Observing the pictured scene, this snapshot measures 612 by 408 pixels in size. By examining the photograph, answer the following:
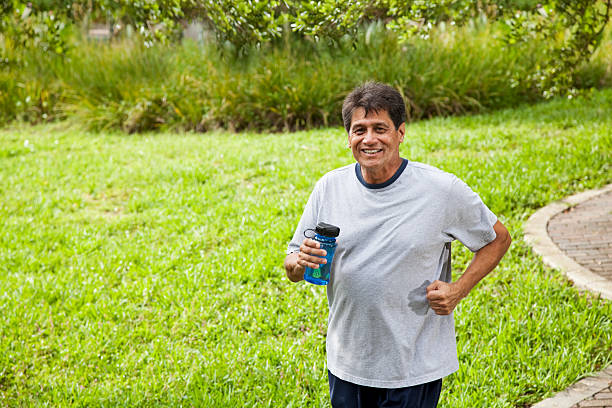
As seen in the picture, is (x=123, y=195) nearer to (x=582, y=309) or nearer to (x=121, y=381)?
(x=121, y=381)

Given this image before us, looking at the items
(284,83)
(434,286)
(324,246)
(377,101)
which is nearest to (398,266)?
(434,286)

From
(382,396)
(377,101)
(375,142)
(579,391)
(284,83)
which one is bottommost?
(579,391)

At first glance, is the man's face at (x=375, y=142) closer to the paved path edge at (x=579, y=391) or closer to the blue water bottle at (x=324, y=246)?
the blue water bottle at (x=324, y=246)

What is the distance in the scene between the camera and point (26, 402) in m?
3.90

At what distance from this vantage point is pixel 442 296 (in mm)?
2252

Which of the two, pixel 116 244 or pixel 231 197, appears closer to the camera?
pixel 116 244

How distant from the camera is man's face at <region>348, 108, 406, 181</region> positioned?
2330 millimetres

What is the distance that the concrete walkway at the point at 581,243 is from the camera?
3.70m

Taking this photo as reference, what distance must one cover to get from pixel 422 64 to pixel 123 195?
20.3 feet

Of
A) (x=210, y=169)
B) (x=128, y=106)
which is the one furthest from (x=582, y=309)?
(x=128, y=106)

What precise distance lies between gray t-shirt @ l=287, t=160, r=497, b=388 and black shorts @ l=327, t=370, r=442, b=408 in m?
0.08

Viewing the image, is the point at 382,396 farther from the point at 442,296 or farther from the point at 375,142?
the point at 375,142

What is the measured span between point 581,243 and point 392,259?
4.16 meters

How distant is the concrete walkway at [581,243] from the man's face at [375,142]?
6.96ft
